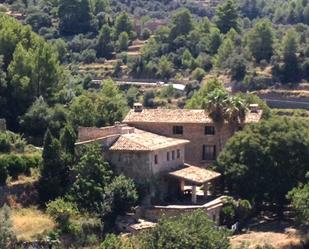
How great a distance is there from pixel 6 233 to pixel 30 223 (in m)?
3.32

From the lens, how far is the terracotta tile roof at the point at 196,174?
53719 mm

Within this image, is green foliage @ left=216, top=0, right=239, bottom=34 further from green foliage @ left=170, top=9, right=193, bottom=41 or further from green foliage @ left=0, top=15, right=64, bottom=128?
green foliage @ left=0, top=15, right=64, bottom=128

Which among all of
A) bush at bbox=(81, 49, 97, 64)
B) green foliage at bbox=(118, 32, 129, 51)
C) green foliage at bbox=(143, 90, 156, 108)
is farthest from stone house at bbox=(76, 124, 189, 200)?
green foliage at bbox=(118, 32, 129, 51)

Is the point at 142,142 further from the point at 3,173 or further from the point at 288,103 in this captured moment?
the point at 288,103

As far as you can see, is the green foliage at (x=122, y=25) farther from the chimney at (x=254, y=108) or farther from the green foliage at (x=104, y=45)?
the chimney at (x=254, y=108)

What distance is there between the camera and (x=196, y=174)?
5466 cm

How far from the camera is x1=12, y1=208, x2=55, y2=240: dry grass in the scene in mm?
46969

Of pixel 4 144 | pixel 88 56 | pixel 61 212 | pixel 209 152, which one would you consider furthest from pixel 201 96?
pixel 88 56

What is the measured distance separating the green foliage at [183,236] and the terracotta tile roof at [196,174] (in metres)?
8.44

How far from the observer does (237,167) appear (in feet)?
179

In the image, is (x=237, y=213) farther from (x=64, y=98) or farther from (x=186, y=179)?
(x=64, y=98)

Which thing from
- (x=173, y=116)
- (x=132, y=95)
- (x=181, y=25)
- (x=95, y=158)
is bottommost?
(x=132, y=95)

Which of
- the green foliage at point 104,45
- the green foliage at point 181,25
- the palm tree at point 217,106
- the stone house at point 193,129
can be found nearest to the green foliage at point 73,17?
the green foliage at point 104,45

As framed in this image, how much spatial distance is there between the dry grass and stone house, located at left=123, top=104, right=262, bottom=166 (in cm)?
1153
